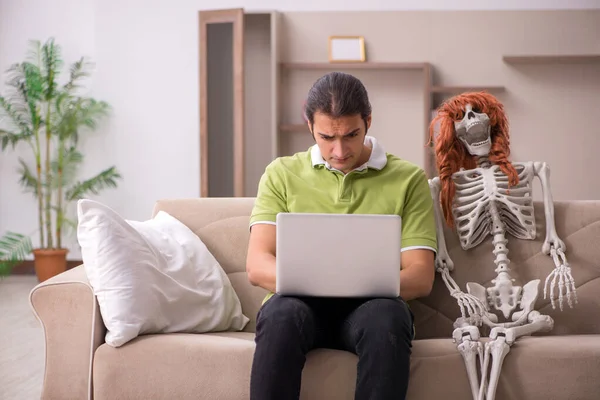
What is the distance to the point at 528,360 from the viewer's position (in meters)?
2.09

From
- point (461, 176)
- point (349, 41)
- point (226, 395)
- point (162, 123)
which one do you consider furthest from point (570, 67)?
Result: point (226, 395)

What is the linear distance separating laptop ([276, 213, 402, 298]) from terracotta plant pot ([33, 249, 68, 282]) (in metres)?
4.48

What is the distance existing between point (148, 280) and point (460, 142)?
3.54ft

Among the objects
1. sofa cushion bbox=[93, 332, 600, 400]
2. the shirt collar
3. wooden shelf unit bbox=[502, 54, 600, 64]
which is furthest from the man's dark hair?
wooden shelf unit bbox=[502, 54, 600, 64]

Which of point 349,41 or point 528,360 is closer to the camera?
point 528,360

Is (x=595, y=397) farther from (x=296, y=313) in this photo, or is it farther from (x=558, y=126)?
Answer: (x=558, y=126)

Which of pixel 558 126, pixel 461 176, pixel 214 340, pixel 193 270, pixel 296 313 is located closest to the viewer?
pixel 296 313

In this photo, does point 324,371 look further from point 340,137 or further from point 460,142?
point 460,142

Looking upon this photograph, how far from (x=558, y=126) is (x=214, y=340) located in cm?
451

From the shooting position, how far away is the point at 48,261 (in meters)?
6.04

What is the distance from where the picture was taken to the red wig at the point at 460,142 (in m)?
2.58

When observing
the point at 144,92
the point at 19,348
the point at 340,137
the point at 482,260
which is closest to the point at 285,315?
the point at 340,137

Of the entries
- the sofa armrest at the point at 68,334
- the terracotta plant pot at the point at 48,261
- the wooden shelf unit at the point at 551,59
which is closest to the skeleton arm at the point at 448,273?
the sofa armrest at the point at 68,334

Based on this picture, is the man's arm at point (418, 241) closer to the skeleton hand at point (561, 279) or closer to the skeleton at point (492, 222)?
the skeleton at point (492, 222)
